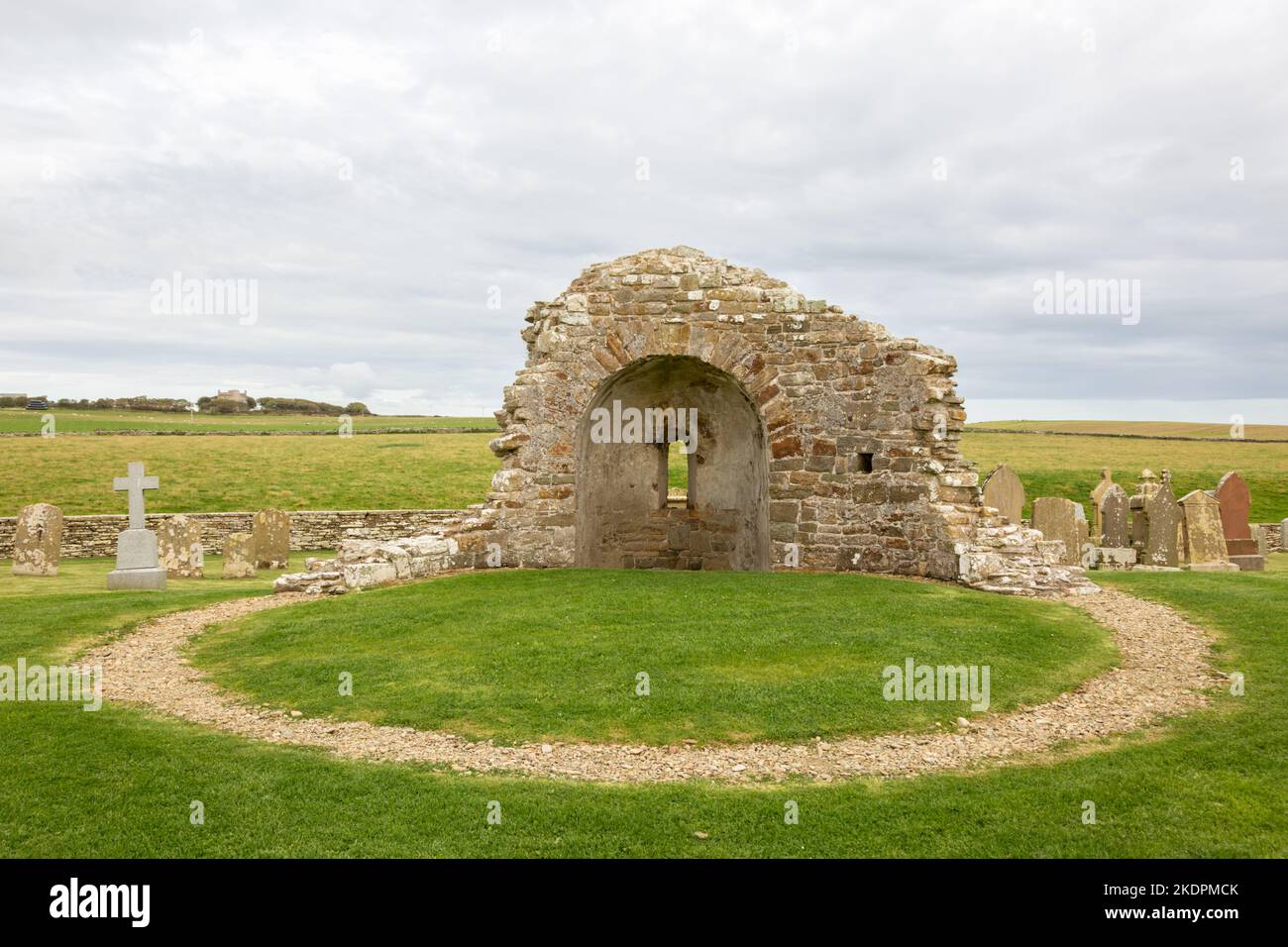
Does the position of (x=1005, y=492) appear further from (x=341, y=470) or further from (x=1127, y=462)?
(x=1127, y=462)

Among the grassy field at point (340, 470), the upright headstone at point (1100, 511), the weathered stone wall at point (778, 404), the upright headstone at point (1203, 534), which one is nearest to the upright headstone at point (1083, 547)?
the upright headstone at point (1100, 511)

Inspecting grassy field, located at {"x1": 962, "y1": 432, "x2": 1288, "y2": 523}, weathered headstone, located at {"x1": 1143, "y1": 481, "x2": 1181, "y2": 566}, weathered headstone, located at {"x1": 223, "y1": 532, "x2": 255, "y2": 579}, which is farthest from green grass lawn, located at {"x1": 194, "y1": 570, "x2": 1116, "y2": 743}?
grassy field, located at {"x1": 962, "y1": 432, "x2": 1288, "y2": 523}

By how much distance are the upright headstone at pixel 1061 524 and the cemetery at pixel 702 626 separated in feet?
0.25

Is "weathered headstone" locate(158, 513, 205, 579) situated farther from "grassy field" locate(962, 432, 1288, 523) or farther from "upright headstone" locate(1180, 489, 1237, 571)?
"grassy field" locate(962, 432, 1288, 523)

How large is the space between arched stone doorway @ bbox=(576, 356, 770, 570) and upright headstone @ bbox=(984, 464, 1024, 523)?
5.68 metres

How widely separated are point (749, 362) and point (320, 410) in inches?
2923

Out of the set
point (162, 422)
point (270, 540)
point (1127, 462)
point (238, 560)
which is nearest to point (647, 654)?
point (238, 560)

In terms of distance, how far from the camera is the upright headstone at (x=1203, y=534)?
18156 mm

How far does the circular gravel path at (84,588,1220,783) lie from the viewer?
260 inches

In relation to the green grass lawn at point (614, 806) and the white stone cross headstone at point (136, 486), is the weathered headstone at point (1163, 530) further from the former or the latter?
the white stone cross headstone at point (136, 486)

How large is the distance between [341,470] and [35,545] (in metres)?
20.8

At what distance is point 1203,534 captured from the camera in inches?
719

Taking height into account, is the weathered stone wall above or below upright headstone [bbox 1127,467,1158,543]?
above
